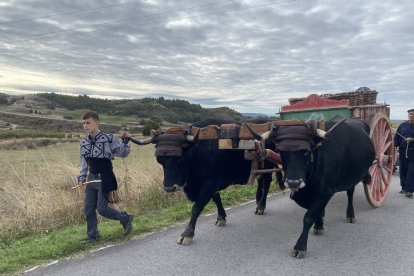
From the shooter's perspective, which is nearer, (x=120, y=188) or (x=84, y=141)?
(x=84, y=141)

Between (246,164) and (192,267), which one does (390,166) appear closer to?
(246,164)

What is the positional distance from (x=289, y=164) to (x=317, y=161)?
0.80 meters

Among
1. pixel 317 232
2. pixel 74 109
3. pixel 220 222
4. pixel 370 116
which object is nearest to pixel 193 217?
pixel 220 222

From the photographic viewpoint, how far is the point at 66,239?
19.4ft

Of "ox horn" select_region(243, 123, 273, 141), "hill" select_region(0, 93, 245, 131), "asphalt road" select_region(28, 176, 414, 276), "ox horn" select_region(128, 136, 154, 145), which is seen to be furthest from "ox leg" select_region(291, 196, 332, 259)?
"hill" select_region(0, 93, 245, 131)

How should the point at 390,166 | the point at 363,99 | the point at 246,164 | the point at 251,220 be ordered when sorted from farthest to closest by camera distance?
1. the point at 363,99
2. the point at 390,166
3. the point at 251,220
4. the point at 246,164

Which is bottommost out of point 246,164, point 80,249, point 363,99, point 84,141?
point 80,249

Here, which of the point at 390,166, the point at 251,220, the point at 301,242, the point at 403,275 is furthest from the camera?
the point at 390,166

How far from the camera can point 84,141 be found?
18.9 feet

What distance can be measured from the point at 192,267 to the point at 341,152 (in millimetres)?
2974

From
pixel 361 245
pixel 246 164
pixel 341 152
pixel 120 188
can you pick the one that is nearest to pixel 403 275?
pixel 361 245

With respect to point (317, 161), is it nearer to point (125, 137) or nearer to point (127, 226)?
point (125, 137)

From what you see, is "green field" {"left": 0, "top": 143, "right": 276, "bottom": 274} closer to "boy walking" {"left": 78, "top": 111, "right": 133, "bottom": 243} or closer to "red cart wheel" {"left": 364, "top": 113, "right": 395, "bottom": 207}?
"boy walking" {"left": 78, "top": 111, "right": 133, "bottom": 243}

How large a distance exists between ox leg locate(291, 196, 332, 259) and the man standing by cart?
4.80m
